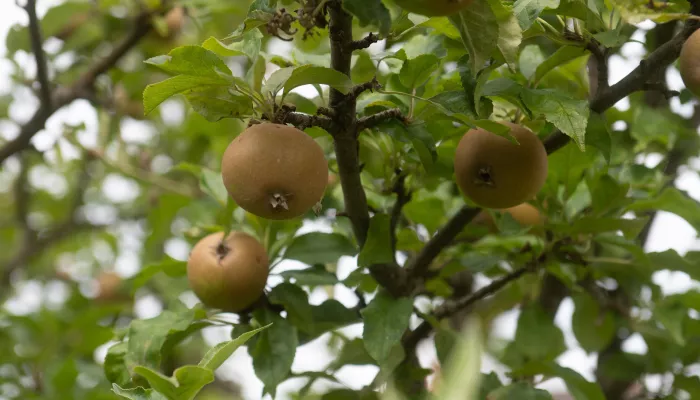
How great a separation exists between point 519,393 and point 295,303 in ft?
1.32

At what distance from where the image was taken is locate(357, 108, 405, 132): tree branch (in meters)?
1.01

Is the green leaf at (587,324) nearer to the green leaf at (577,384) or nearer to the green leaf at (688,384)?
the green leaf at (688,384)

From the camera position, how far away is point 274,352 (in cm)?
119

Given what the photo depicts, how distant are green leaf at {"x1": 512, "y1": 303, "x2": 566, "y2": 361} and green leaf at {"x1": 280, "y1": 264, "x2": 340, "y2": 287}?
0.47m

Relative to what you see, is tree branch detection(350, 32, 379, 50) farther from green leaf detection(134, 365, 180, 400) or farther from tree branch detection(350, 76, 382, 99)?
green leaf detection(134, 365, 180, 400)

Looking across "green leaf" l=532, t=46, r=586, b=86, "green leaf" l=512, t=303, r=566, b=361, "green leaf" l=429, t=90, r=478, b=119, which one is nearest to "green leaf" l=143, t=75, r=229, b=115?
"green leaf" l=429, t=90, r=478, b=119

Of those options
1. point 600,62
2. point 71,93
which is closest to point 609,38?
point 600,62

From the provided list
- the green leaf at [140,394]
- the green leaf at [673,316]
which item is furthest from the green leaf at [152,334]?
the green leaf at [673,316]

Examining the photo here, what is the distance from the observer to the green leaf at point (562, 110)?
3.18 ft

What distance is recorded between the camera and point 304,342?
53.8 inches

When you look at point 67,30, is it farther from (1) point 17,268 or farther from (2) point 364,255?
(2) point 364,255

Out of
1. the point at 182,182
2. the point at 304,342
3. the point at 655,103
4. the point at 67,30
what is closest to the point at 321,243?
the point at 304,342

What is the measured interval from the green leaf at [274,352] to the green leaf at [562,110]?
1.66ft

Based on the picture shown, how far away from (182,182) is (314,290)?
96 cm
